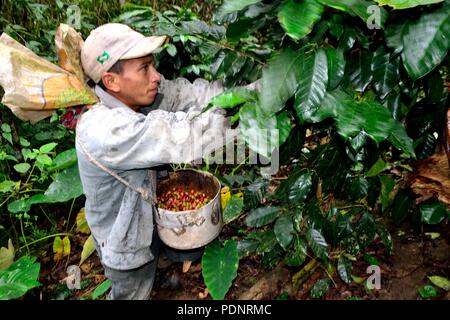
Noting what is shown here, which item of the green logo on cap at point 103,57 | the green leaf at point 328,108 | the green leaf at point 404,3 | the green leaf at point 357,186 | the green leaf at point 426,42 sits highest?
the green leaf at point 404,3

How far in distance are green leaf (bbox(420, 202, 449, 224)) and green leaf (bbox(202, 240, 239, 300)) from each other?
2.97ft

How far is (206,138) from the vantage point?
1561 millimetres

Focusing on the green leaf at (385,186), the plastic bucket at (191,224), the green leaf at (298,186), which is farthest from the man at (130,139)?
the green leaf at (385,186)

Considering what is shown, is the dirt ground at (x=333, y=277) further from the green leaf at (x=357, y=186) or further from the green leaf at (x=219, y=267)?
the green leaf at (x=357, y=186)

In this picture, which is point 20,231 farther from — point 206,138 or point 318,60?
point 318,60

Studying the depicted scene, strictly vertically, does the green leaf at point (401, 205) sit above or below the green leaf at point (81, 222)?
above

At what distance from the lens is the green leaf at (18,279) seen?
7.03 ft

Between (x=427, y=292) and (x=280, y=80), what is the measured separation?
1.65 meters

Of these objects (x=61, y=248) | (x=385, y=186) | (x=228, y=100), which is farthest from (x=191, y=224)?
(x=61, y=248)

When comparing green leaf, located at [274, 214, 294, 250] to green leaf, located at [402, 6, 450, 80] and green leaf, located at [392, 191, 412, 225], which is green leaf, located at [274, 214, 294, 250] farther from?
green leaf, located at [402, 6, 450, 80]

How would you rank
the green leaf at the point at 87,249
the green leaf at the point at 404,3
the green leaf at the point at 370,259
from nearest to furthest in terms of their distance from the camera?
the green leaf at the point at 404,3 → the green leaf at the point at 370,259 → the green leaf at the point at 87,249

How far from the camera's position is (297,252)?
194cm

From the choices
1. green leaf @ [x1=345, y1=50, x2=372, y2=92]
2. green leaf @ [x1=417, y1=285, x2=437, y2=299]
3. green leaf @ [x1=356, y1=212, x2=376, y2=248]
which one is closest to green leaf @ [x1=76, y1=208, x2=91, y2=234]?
green leaf @ [x1=356, y1=212, x2=376, y2=248]

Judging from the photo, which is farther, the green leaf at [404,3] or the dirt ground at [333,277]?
the dirt ground at [333,277]
